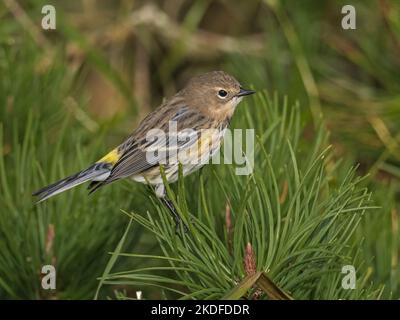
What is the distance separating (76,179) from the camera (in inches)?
69.7

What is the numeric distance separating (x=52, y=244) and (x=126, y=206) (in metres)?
0.17

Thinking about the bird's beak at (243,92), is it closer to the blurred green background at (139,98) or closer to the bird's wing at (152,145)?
the blurred green background at (139,98)

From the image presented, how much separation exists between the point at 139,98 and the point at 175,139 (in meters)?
0.79

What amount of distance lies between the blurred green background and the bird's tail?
2cm

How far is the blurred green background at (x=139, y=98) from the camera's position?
1630mm

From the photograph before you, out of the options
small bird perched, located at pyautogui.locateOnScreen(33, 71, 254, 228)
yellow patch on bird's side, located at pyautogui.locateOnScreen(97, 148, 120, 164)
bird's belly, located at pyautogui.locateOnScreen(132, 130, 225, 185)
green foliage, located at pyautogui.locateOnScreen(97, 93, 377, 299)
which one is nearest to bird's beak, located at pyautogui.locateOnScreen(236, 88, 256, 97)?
small bird perched, located at pyautogui.locateOnScreen(33, 71, 254, 228)

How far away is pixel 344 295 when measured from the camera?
140cm

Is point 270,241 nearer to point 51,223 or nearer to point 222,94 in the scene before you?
point 51,223

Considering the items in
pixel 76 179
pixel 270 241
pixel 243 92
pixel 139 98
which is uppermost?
pixel 139 98

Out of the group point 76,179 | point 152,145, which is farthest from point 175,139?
point 76,179

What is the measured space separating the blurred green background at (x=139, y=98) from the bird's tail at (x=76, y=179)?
0.07 ft

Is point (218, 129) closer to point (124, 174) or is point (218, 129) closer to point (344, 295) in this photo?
point (124, 174)

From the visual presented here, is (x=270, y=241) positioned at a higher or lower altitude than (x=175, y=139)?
lower

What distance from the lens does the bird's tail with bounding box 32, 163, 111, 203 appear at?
1646 millimetres
